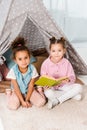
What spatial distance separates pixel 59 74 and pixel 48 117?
45cm

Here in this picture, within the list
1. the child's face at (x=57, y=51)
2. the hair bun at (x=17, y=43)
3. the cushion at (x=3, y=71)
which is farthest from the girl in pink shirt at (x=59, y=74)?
the cushion at (x=3, y=71)

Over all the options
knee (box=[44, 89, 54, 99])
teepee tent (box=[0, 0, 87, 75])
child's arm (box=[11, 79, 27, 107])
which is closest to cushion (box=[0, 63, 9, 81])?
teepee tent (box=[0, 0, 87, 75])

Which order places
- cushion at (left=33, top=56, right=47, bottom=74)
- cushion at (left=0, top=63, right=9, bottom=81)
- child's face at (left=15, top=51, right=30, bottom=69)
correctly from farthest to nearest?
cushion at (left=33, top=56, right=47, bottom=74) < cushion at (left=0, top=63, right=9, bottom=81) < child's face at (left=15, top=51, right=30, bottom=69)

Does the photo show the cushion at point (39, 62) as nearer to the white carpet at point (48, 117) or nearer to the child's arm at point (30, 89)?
the child's arm at point (30, 89)

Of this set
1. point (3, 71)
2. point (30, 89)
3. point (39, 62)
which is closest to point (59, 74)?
point (30, 89)

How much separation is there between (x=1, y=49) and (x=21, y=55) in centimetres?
31

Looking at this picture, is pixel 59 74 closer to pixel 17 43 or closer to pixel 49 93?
pixel 49 93

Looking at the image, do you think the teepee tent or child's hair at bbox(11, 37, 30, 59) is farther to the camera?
the teepee tent

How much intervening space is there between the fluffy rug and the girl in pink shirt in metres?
0.05

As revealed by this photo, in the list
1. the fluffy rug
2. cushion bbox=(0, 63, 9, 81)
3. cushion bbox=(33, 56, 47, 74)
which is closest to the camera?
the fluffy rug

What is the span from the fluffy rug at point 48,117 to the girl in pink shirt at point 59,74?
0.17 ft

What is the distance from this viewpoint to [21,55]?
7.38 ft

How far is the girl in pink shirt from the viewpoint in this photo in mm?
2320

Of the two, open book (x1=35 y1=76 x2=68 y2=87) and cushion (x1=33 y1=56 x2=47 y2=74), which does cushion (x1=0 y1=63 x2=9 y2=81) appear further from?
open book (x1=35 y1=76 x2=68 y2=87)
